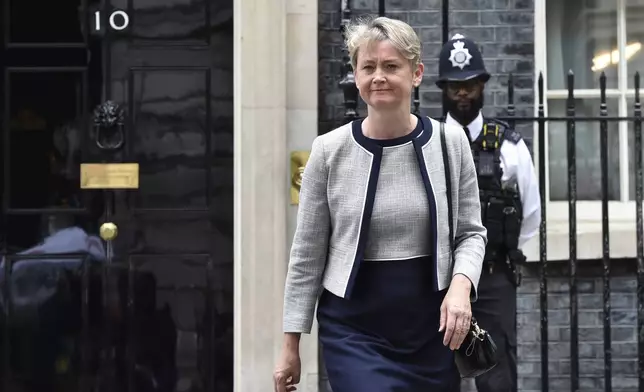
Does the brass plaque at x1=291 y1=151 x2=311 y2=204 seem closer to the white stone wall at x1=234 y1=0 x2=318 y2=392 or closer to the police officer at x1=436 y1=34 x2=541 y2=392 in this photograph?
the white stone wall at x1=234 y1=0 x2=318 y2=392

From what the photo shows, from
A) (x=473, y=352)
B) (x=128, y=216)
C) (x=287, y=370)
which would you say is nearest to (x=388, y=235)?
(x=473, y=352)

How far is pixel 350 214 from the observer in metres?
2.43

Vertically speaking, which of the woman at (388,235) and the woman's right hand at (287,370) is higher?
the woman at (388,235)

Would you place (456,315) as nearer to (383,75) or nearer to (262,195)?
(383,75)

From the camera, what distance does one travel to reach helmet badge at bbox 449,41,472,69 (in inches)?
155

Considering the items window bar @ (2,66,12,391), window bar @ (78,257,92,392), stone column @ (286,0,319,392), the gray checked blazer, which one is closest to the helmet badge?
stone column @ (286,0,319,392)

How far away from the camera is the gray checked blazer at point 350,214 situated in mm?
2420

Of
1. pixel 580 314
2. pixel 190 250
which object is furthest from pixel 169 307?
pixel 580 314

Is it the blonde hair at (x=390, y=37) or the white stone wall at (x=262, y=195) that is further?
the white stone wall at (x=262, y=195)

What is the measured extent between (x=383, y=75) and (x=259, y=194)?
2.30 m

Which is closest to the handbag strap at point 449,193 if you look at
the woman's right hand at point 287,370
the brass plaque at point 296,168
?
the woman's right hand at point 287,370

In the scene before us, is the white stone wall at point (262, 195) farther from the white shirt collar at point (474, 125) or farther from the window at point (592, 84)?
the window at point (592, 84)

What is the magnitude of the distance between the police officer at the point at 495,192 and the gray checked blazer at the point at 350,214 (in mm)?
1329

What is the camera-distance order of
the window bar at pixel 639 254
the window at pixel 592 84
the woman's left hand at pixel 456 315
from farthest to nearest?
1. the window at pixel 592 84
2. the window bar at pixel 639 254
3. the woman's left hand at pixel 456 315
